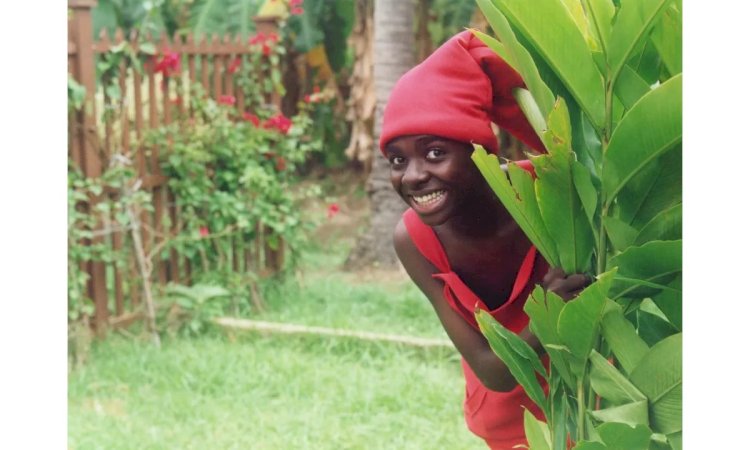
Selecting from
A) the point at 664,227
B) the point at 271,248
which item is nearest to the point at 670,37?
the point at 664,227

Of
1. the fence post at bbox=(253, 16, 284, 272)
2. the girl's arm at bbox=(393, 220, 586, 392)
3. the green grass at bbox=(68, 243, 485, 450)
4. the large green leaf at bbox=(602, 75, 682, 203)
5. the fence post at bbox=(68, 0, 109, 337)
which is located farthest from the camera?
the fence post at bbox=(253, 16, 284, 272)

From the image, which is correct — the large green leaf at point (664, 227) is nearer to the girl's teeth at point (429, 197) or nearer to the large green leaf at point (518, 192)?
the large green leaf at point (518, 192)

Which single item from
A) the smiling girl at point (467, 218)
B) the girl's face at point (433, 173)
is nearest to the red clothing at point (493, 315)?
the smiling girl at point (467, 218)

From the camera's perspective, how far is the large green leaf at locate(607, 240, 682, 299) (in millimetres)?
1710

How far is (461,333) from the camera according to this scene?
232 centimetres

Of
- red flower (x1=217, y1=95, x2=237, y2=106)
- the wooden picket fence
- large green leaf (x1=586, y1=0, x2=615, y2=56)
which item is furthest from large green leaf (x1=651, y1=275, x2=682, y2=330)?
red flower (x1=217, y1=95, x2=237, y2=106)

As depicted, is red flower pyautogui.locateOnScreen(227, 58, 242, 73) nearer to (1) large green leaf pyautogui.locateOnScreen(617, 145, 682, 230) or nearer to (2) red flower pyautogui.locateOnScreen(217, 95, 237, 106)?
(2) red flower pyautogui.locateOnScreen(217, 95, 237, 106)

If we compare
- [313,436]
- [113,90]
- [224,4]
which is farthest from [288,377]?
[224,4]

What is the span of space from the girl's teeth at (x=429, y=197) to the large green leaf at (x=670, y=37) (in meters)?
0.55

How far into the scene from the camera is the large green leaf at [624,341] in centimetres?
180

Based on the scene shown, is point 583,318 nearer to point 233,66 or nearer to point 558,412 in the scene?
point 558,412

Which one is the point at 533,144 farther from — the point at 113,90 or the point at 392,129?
the point at 113,90

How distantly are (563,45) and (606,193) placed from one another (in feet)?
0.85

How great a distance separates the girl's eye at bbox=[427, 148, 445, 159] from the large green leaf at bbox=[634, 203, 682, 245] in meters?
0.46
